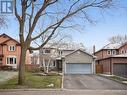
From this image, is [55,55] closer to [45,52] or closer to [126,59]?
[45,52]

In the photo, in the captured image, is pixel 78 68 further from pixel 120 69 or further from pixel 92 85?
pixel 92 85

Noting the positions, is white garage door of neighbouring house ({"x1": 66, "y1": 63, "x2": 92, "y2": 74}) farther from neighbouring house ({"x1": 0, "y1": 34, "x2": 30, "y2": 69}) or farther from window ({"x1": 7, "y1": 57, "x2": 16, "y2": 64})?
window ({"x1": 7, "y1": 57, "x2": 16, "y2": 64})

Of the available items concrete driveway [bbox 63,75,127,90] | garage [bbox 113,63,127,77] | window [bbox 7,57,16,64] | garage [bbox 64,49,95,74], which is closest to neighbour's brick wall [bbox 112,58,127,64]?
garage [bbox 113,63,127,77]

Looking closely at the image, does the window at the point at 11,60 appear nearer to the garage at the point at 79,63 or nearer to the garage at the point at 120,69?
the garage at the point at 79,63

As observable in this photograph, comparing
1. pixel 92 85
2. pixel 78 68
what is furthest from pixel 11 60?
pixel 92 85

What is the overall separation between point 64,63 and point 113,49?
19.6 m

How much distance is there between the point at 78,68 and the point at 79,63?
0.98 m

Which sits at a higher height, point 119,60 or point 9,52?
point 9,52

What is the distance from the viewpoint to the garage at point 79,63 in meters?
60.9

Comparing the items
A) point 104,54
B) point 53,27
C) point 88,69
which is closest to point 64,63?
point 88,69

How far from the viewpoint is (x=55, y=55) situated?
73312 mm

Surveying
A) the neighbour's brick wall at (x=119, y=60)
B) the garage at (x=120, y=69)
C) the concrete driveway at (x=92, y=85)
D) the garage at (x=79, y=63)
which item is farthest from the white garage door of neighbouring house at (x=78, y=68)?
the concrete driveway at (x=92, y=85)

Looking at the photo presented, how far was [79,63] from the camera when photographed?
202 feet

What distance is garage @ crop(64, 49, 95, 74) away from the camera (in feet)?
200
